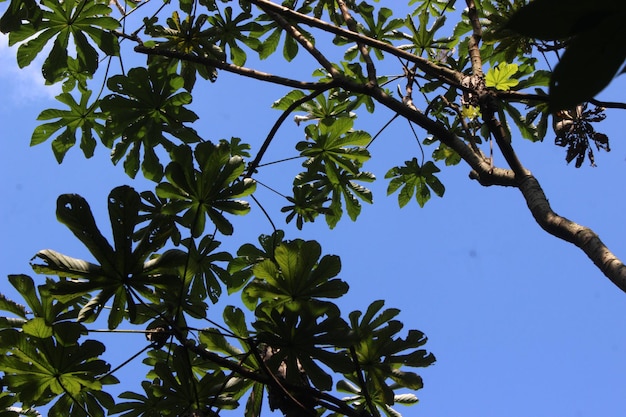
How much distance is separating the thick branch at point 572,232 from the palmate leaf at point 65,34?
251 cm

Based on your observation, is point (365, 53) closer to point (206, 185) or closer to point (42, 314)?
point (206, 185)

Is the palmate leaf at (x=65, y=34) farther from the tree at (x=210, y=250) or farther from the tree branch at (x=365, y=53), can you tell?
the tree branch at (x=365, y=53)

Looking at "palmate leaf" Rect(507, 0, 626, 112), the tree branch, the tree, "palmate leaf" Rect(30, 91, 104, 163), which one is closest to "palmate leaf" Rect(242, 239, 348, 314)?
the tree

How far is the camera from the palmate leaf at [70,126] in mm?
3941

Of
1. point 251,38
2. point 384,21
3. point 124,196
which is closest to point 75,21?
point 251,38

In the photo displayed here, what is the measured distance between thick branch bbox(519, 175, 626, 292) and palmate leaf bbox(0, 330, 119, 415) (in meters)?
2.03

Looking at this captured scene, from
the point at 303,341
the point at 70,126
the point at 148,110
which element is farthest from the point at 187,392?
the point at 70,126

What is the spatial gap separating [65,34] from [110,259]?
6.10 ft

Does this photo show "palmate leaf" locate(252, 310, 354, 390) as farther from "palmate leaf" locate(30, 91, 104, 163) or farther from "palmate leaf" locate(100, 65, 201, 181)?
"palmate leaf" locate(30, 91, 104, 163)

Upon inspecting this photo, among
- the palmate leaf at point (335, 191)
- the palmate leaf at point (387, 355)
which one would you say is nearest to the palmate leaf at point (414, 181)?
the palmate leaf at point (335, 191)

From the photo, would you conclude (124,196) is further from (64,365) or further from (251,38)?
(251,38)

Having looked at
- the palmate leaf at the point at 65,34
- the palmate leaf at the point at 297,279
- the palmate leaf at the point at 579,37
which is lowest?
the palmate leaf at the point at 579,37

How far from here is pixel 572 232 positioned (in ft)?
7.14

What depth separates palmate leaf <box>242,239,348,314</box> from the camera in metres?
2.47
